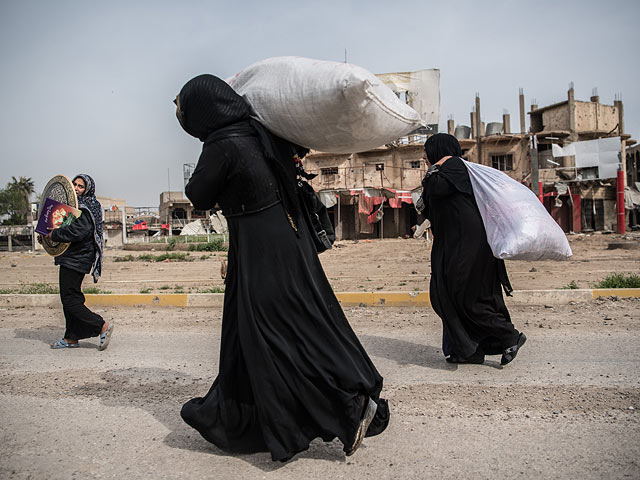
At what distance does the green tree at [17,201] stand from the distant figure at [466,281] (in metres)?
66.0

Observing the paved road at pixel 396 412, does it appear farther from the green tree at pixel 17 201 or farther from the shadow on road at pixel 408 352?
the green tree at pixel 17 201

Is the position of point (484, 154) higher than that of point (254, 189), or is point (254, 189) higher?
point (484, 154)

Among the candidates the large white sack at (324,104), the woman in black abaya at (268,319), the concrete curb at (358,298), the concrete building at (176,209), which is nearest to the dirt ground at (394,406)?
the woman in black abaya at (268,319)

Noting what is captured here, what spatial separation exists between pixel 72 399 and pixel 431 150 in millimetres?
3281

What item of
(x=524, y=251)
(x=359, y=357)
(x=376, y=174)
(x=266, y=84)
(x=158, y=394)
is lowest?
(x=158, y=394)

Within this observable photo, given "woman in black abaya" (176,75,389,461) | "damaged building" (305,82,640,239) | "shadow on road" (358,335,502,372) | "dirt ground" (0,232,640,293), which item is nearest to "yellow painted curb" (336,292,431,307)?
"dirt ground" (0,232,640,293)

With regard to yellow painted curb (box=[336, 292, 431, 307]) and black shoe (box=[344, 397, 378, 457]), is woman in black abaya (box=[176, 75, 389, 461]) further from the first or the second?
yellow painted curb (box=[336, 292, 431, 307])

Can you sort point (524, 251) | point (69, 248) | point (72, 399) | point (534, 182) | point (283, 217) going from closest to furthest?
point (283, 217) < point (72, 399) < point (524, 251) < point (69, 248) < point (534, 182)

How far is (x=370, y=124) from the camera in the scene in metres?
2.43

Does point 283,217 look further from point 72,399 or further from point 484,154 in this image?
point 484,154

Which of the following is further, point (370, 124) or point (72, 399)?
point (72, 399)

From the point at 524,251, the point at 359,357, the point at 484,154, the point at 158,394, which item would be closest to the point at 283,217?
the point at 359,357

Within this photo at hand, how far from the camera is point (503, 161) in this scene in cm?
3906

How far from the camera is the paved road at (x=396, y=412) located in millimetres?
2471
